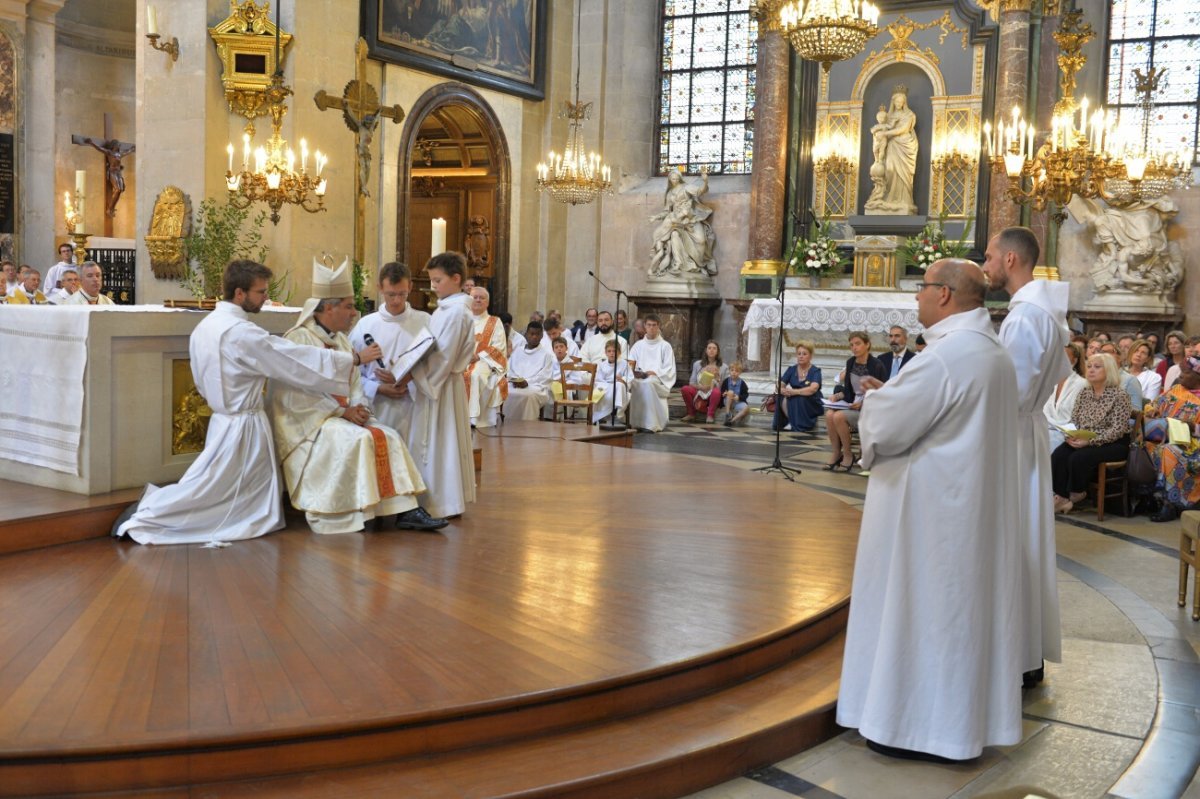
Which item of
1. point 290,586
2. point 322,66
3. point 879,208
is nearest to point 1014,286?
point 290,586

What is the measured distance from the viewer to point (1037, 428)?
A: 4316 millimetres

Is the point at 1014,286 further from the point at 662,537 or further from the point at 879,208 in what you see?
the point at 879,208

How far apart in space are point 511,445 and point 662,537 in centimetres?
335

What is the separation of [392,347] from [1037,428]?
3.24 m

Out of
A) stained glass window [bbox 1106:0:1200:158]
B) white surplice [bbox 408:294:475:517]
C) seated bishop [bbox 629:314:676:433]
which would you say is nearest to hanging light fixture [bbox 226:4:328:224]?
seated bishop [bbox 629:314:676:433]

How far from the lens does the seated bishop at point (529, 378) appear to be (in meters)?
11.6

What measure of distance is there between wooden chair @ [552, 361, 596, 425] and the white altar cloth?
2821mm

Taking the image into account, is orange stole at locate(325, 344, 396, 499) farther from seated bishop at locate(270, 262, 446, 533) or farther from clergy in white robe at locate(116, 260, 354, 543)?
clergy in white robe at locate(116, 260, 354, 543)

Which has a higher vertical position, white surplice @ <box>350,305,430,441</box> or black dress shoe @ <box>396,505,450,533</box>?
white surplice @ <box>350,305,430,441</box>

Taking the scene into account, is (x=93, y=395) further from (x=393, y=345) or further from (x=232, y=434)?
(x=393, y=345)

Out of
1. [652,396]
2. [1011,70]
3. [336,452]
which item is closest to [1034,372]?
[336,452]

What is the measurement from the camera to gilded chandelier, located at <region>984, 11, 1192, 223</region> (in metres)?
9.30

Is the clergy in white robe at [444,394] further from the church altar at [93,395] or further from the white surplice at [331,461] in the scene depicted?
the church altar at [93,395]

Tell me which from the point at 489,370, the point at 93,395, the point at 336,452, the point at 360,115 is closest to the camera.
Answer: the point at 93,395
